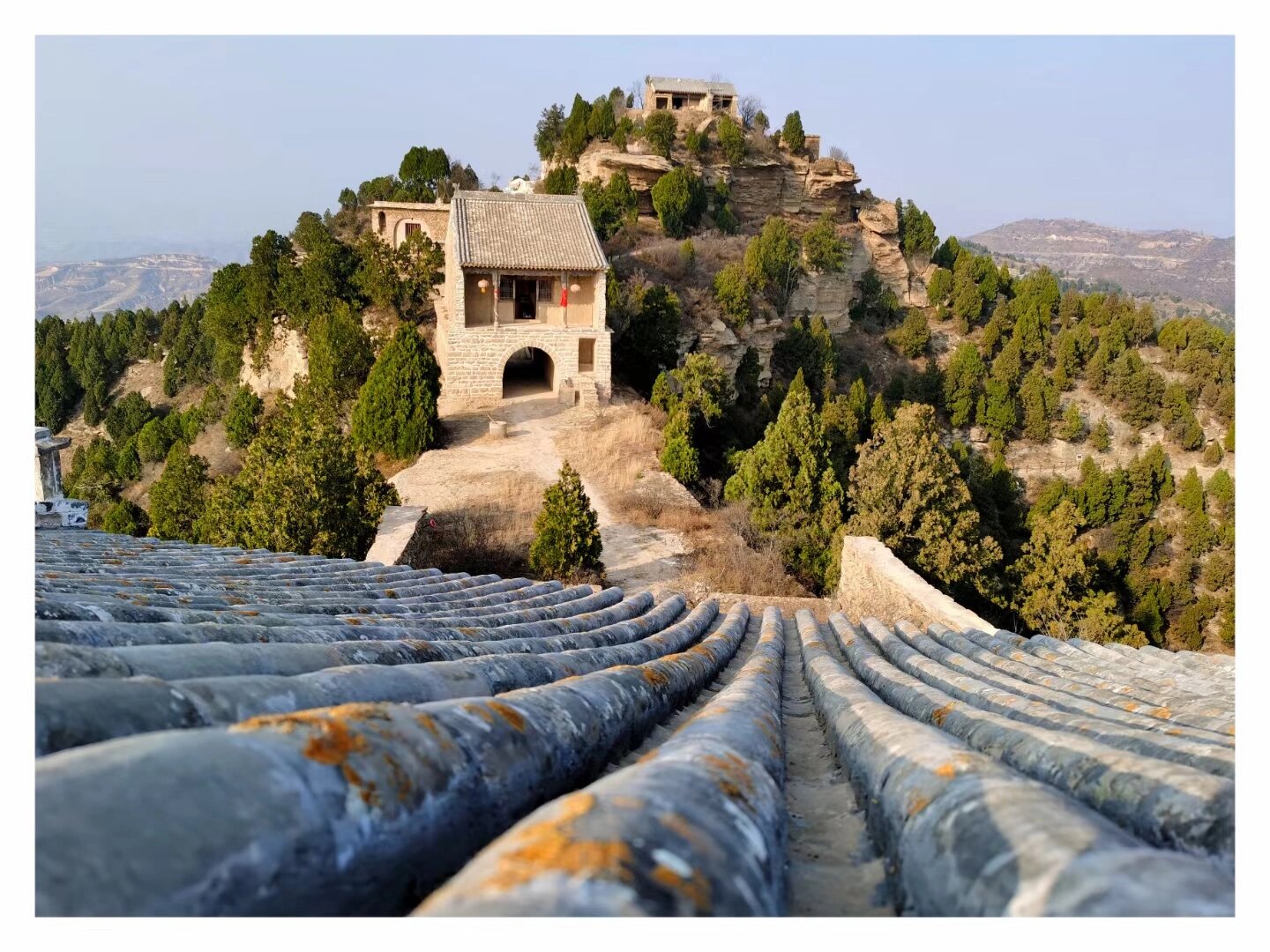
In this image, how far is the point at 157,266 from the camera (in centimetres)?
5662

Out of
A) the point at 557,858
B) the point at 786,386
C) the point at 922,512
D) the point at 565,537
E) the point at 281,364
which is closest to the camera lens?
the point at 557,858

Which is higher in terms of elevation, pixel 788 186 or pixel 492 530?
pixel 788 186

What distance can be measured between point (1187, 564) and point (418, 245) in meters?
20.9

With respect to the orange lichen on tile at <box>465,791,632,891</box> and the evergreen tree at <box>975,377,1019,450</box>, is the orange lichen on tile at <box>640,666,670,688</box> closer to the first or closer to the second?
the orange lichen on tile at <box>465,791,632,891</box>

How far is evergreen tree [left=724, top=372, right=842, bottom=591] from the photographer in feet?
48.2

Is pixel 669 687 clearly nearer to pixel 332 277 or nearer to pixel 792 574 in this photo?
pixel 792 574

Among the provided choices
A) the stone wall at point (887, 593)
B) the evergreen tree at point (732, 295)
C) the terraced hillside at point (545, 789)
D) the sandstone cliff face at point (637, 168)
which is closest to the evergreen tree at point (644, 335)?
the evergreen tree at point (732, 295)

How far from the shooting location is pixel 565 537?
39.0 feet

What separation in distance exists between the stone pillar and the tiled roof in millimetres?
33957

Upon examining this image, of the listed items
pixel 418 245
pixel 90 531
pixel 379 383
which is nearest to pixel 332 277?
pixel 418 245

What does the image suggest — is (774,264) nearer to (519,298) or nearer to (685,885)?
(519,298)

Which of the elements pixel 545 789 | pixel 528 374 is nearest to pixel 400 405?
pixel 528 374

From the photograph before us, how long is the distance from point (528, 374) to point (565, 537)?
10776 millimetres

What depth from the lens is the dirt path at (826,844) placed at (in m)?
1.71
